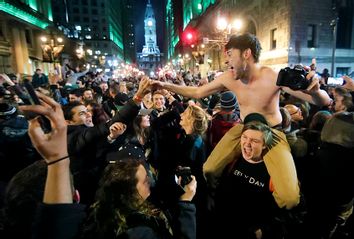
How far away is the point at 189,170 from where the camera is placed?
2.51 m

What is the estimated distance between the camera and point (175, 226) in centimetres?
215

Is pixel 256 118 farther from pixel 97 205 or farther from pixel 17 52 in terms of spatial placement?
pixel 17 52

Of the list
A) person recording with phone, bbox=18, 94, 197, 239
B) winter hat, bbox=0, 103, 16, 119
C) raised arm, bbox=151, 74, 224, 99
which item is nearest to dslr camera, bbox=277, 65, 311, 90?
raised arm, bbox=151, 74, 224, 99

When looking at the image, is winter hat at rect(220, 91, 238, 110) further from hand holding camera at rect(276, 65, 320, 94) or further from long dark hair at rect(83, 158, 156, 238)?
long dark hair at rect(83, 158, 156, 238)

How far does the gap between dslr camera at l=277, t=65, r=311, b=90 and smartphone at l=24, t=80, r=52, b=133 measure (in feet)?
6.72

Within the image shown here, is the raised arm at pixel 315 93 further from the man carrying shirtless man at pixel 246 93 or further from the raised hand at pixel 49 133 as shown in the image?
the raised hand at pixel 49 133

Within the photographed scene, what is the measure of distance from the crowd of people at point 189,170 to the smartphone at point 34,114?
0.01 m

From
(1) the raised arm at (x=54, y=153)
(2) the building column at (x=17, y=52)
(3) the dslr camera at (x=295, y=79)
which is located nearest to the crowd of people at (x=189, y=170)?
(1) the raised arm at (x=54, y=153)

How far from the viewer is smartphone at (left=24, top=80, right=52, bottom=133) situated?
131cm

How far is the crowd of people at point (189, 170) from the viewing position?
1.64 m

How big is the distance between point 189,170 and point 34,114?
155cm

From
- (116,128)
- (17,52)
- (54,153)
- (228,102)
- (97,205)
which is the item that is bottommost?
(97,205)

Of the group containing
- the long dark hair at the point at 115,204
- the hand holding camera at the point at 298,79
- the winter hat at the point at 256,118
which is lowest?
the long dark hair at the point at 115,204

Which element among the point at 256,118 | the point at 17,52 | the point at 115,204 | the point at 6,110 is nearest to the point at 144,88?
the point at 256,118
